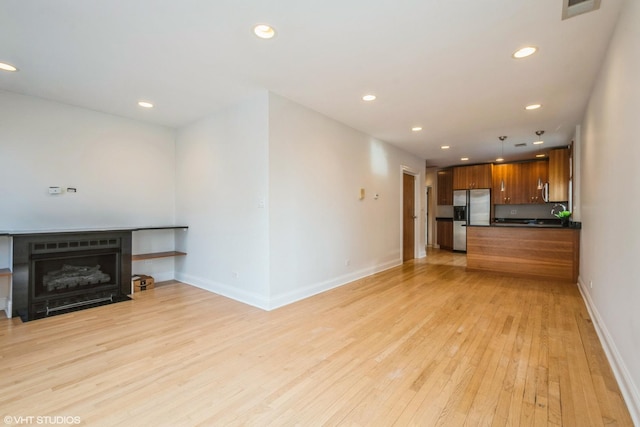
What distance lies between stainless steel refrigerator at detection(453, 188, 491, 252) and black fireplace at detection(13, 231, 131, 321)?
769 cm

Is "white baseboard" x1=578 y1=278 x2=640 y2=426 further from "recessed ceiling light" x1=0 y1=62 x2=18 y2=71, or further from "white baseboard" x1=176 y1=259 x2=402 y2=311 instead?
"recessed ceiling light" x1=0 y1=62 x2=18 y2=71

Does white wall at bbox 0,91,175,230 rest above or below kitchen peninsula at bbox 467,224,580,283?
above

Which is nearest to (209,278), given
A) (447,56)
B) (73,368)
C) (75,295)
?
(75,295)

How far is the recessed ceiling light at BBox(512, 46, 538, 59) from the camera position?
253cm

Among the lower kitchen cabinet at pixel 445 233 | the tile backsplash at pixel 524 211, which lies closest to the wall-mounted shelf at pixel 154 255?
the lower kitchen cabinet at pixel 445 233

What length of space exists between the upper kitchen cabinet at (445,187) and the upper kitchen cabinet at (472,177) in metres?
0.32

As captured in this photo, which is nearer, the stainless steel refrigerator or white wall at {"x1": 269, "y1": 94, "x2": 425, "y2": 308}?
white wall at {"x1": 269, "y1": 94, "x2": 425, "y2": 308}

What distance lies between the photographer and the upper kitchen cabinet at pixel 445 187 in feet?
28.9

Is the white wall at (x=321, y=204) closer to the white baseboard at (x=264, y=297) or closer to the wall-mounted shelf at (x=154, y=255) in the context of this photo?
the white baseboard at (x=264, y=297)

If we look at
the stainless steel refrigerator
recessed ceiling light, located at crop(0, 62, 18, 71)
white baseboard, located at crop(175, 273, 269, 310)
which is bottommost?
white baseboard, located at crop(175, 273, 269, 310)

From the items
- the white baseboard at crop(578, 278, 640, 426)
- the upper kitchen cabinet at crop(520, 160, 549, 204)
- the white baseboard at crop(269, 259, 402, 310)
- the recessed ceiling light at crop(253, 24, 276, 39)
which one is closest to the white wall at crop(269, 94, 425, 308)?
the white baseboard at crop(269, 259, 402, 310)

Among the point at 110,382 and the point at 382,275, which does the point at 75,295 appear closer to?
the point at 110,382

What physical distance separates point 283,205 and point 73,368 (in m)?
2.42

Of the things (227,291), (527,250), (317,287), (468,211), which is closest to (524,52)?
(317,287)
